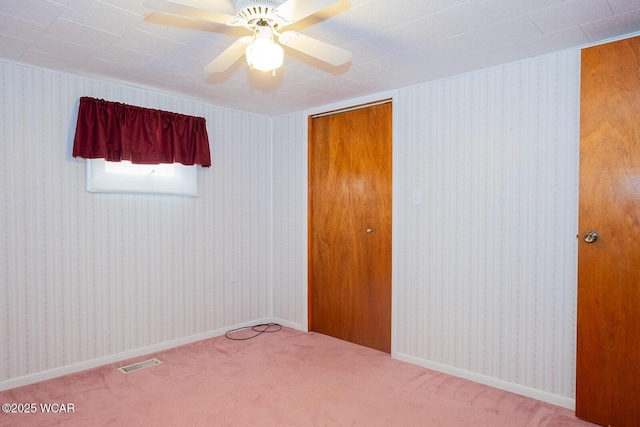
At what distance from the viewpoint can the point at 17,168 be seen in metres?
2.65

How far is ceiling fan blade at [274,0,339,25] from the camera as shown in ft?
4.90

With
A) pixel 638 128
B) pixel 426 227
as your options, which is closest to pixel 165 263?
pixel 426 227

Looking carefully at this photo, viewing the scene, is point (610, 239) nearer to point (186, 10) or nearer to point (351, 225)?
point (351, 225)

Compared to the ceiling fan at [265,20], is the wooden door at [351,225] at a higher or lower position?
lower

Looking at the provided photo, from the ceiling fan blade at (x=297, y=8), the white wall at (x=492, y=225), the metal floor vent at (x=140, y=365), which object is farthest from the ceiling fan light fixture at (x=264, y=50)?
the metal floor vent at (x=140, y=365)

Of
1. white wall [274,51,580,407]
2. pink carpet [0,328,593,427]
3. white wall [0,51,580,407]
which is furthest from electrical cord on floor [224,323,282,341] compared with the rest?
white wall [274,51,580,407]

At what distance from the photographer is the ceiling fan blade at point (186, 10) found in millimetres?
1453

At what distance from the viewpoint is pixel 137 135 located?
3098mm

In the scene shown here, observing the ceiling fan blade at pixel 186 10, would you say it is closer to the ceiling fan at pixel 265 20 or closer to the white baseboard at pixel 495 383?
the ceiling fan at pixel 265 20

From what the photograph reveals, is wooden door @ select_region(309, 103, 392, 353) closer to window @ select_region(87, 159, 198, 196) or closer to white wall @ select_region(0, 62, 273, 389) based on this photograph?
white wall @ select_region(0, 62, 273, 389)

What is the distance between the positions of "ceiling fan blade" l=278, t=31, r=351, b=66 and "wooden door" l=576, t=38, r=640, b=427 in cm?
147

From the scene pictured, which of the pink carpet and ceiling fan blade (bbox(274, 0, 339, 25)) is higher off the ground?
ceiling fan blade (bbox(274, 0, 339, 25))

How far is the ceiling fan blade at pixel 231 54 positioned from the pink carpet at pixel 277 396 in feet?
6.42

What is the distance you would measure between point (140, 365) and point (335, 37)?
2715 mm
